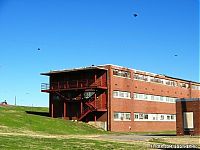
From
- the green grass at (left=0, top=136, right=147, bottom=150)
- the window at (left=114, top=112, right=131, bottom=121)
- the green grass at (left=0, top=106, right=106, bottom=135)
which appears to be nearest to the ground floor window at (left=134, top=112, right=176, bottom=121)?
the window at (left=114, top=112, right=131, bottom=121)

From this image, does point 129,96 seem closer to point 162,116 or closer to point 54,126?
point 162,116

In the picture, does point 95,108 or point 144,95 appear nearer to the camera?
point 95,108

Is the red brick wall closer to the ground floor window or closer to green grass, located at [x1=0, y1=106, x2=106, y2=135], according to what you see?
the ground floor window

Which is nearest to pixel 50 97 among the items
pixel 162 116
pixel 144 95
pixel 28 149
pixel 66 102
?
pixel 66 102

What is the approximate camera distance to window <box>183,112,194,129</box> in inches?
2101

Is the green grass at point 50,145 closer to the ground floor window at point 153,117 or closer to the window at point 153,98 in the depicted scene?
the ground floor window at point 153,117

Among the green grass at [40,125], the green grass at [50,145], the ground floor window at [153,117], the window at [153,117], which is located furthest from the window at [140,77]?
the green grass at [50,145]

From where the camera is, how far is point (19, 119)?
182 feet

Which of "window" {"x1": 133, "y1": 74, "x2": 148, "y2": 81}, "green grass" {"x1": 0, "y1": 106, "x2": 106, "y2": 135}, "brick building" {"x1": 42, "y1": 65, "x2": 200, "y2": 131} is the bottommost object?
"green grass" {"x1": 0, "y1": 106, "x2": 106, "y2": 135}

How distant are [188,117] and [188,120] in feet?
1.24

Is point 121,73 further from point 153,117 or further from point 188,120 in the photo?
point 188,120

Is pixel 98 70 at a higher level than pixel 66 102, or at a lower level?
higher

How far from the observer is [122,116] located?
69938mm

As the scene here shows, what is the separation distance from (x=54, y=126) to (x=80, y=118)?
37.4 feet
